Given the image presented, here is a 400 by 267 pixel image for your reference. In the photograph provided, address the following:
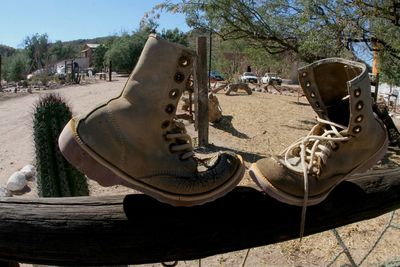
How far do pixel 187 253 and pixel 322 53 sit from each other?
7.41 meters

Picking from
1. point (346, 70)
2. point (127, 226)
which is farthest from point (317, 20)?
point (127, 226)

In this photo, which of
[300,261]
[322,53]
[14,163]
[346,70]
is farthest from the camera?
[322,53]

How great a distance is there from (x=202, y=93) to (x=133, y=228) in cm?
674

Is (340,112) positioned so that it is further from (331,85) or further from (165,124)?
(165,124)

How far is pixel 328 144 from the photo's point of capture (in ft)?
3.92

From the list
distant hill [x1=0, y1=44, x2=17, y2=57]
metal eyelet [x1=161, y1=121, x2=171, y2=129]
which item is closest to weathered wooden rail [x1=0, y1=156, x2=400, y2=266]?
metal eyelet [x1=161, y1=121, x2=171, y2=129]

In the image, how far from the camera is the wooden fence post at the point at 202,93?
7.55 m

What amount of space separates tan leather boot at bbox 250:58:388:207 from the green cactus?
72.0 inches

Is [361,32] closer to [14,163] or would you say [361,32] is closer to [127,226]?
[14,163]

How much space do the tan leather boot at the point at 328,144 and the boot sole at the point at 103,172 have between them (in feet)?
0.51

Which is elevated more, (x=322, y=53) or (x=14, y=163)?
(x=322, y=53)

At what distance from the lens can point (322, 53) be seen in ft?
26.0

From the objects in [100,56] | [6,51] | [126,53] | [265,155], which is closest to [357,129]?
[265,155]

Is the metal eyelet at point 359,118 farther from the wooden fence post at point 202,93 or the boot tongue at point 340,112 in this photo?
the wooden fence post at point 202,93
